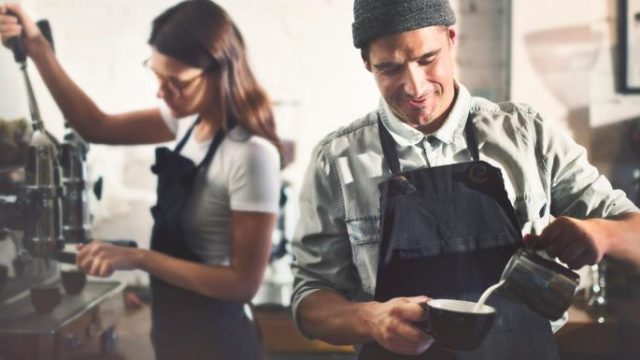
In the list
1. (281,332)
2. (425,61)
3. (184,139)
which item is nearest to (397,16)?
(425,61)

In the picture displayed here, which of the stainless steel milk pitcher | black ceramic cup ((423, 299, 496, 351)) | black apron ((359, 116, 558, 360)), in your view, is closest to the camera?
black ceramic cup ((423, 299, 496, 351))

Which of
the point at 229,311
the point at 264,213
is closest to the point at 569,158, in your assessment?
the point at 264,213

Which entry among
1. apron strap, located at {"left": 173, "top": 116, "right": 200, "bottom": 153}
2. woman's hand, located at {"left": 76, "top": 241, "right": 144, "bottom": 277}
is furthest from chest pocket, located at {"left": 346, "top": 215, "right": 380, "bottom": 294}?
woman's hand, located at {"left": 76, "top": 241, "right": 144, "bottom": 277}

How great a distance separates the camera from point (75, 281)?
65.2 inches

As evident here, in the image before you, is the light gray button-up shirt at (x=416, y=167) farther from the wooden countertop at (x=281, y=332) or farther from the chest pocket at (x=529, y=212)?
the wooden countertop at (x=281, y=332)

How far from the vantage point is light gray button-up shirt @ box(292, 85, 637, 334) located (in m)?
1.45

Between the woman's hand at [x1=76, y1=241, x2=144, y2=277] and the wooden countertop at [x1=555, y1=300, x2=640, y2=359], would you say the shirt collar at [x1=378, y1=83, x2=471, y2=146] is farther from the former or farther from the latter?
the woman's hand at [x1=76, y1=241, x2=144, y2=277]

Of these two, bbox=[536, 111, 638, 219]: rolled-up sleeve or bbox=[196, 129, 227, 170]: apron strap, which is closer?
bbox=[536, 111, 638, 219]: rolled-up sleeve

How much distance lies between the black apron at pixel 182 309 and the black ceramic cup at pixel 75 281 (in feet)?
0.63

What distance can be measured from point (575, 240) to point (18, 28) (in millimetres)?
1420

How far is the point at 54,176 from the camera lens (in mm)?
1649

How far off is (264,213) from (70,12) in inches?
28.5

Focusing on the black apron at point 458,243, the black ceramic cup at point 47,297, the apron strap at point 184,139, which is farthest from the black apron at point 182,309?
the black apron at point 458,243

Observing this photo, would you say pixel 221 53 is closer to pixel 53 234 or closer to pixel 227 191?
pixel 227 191
